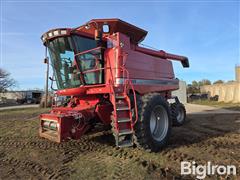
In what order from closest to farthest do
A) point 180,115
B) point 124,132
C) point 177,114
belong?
point 124,132
point 177,114
point 180,115

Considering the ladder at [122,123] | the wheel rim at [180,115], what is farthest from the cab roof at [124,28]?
the wheel rim at [180,115]

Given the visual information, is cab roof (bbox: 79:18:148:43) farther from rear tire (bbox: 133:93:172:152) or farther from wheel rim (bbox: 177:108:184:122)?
wheel rim (bbox: 177:108:184:122)

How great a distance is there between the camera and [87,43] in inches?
253

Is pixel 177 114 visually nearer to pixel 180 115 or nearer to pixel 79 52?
pixel 180 115

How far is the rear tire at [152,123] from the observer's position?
544 centimetres

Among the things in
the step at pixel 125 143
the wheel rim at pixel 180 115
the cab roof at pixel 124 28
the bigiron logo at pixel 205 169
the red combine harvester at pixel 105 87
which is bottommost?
the bigiron logo at pixel 205 169

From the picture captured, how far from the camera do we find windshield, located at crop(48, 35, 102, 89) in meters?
6.27

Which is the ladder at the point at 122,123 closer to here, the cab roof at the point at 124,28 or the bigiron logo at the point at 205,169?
the bigiron logo at the point at 205,169

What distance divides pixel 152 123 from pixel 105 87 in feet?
5.02

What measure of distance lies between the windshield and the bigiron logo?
10.3 feet

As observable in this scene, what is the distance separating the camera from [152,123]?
628cm

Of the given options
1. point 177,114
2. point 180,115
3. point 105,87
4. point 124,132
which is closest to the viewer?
point 124,132

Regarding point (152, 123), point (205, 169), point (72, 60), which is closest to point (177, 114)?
point (152, 123)

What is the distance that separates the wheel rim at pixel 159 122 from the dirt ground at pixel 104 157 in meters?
0.38
